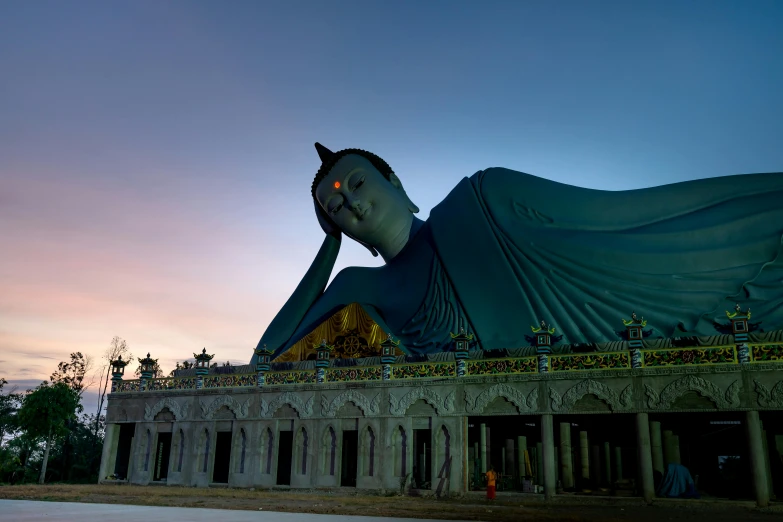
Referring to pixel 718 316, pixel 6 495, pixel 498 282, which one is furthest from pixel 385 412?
pixel 718 316

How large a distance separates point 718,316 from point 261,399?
15.3m

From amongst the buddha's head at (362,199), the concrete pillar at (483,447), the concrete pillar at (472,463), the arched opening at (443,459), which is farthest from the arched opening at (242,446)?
the buddha's head at (362,199)

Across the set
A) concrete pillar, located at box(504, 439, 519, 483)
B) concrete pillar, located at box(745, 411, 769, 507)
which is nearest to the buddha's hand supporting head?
concrete pillar, located at box(504, 439, 519, 483)

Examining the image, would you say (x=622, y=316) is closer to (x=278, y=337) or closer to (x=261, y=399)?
(x=261, y=399)

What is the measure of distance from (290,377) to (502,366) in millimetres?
7417

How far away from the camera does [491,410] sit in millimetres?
17891

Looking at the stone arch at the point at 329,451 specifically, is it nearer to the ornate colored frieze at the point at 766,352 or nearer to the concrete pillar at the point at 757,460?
the concrete pillar at the point at 757,460

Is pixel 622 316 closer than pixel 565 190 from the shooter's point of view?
Yes

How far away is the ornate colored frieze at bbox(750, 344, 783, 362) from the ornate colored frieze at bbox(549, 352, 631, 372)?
2807mm

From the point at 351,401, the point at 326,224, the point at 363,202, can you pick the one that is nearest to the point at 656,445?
the point at 351,401

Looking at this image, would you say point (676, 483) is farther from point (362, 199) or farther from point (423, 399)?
point (362, 199)

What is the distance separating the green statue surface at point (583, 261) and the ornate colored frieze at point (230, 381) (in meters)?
5.93

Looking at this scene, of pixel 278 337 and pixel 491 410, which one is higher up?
pixel 278 337

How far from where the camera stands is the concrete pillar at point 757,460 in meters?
14.0
